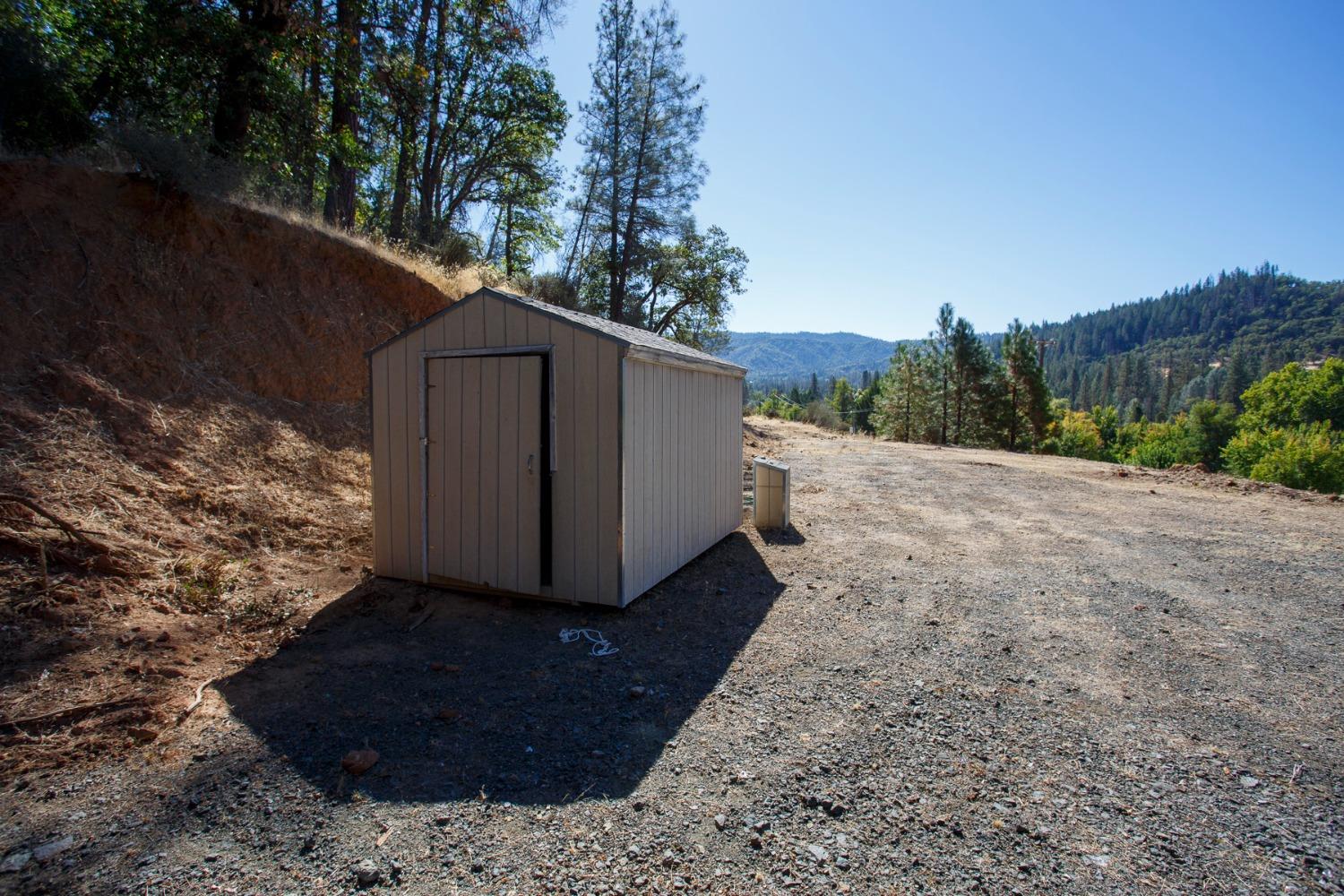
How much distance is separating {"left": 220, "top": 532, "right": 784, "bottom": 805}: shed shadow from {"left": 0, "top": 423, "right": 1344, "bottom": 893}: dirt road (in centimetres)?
2

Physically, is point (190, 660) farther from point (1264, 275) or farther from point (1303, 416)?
point (1264, 275)

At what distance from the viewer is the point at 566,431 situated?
14.5 ft

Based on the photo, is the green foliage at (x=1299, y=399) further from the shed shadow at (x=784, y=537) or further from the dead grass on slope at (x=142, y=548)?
the dead grass on slope at (x=142, y=548)

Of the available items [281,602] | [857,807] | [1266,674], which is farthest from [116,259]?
[1266,674]

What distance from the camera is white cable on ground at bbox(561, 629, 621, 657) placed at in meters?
3.71

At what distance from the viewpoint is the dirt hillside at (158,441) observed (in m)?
3.06

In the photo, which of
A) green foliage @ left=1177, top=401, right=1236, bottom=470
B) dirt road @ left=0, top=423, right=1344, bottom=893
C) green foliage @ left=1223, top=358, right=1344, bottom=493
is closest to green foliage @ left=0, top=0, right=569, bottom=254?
dirt road @ left=0, top=423, right=1344, bottom=893

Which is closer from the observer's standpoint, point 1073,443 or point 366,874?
point 366,874

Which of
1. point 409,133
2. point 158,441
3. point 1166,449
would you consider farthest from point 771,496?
point 1166,449

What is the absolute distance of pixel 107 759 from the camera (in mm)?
2387

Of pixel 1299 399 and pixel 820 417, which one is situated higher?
pixel 1299 399

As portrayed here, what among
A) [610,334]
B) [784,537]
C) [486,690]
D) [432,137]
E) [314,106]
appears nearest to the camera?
[486,690]

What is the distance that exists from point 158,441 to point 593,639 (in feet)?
14.3

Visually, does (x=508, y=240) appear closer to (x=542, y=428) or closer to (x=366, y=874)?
(x=542, y=428)
